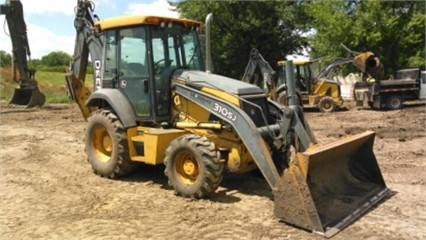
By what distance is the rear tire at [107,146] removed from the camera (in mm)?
6852

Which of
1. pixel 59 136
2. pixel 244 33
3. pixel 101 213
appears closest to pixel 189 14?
pixel 244 33

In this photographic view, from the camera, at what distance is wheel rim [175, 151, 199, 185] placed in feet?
19.7

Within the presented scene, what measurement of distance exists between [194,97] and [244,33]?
22583 millimetres

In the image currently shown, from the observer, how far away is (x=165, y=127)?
6840mm

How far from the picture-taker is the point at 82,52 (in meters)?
8.56

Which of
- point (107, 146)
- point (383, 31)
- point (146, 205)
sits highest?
point (383, 31)

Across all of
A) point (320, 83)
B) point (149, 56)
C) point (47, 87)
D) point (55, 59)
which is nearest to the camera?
point (149, 56)

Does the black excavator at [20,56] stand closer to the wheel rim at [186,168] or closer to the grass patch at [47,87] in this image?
the grass patch at [47,87]

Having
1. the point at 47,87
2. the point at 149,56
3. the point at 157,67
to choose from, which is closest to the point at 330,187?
the point at 157,67

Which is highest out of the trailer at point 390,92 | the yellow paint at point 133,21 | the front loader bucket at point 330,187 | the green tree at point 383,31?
the green tree at point 383,31

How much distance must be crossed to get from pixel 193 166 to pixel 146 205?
2.48 ft

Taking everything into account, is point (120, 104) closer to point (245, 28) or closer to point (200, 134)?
point (200, 134)

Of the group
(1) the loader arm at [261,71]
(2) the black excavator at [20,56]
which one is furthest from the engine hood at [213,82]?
(2) the black excavator at [20,56]

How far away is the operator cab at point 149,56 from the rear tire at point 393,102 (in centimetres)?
1412
